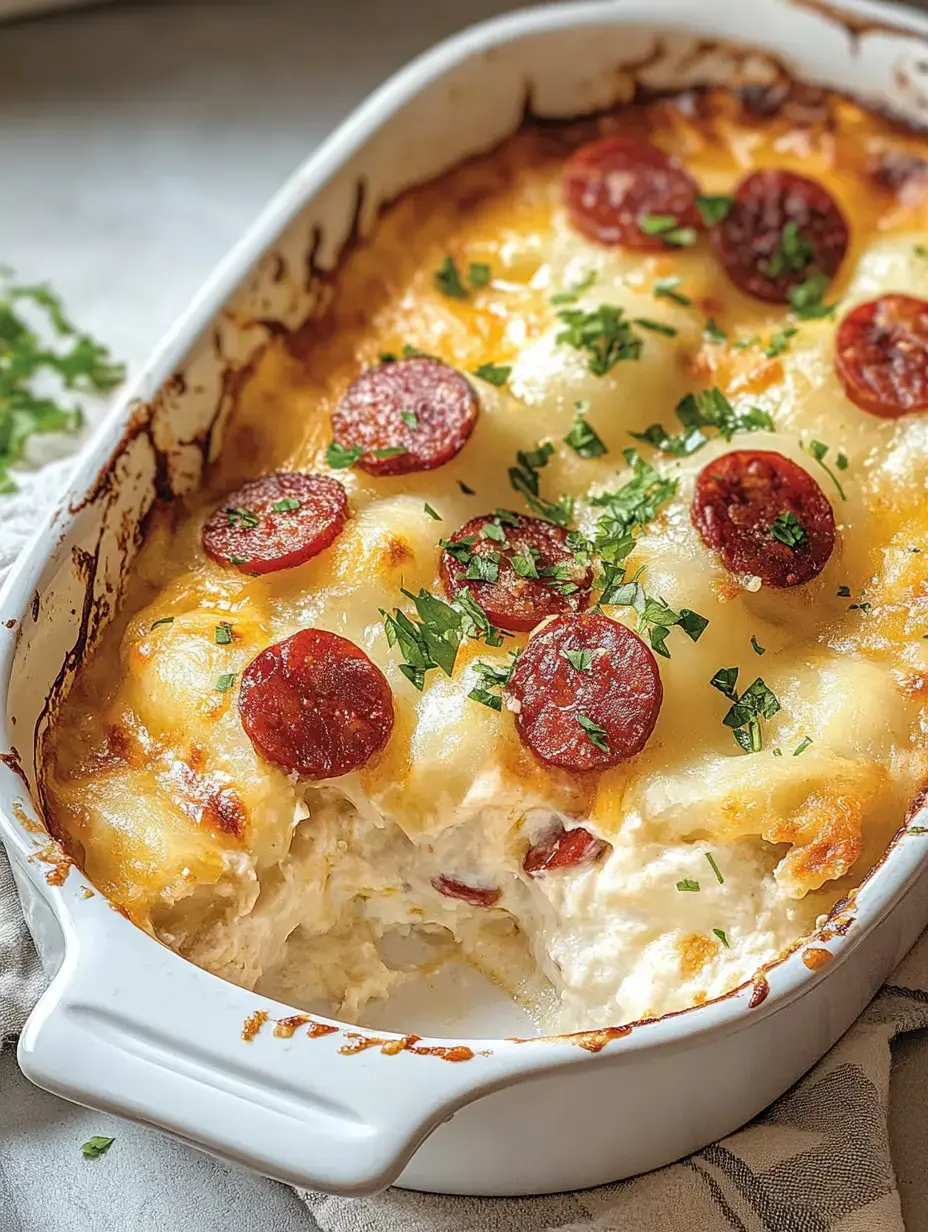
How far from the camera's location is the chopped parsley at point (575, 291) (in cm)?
319

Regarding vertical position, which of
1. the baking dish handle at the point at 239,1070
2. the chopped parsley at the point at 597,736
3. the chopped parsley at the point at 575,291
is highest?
the chopped parsley at the point at 575,291

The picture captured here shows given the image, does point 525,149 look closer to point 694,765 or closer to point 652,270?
A: point 652,270

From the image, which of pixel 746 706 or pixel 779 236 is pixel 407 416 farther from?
pixel 779 236

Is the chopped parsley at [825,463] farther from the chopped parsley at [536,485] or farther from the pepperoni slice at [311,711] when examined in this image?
the pepperoni slice at [311,711]

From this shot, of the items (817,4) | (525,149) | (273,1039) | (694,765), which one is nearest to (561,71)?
(525,149)

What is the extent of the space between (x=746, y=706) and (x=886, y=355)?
0.91 metres

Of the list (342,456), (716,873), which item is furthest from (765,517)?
(342,456)

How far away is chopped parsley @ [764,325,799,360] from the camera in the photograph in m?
3.11

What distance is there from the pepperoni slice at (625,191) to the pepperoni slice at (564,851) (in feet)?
4.71

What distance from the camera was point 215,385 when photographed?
3033 mm

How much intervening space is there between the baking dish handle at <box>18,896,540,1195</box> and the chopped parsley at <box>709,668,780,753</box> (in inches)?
27.3

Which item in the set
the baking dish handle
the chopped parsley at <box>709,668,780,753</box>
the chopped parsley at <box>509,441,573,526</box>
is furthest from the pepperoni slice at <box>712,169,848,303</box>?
the baking dish handle

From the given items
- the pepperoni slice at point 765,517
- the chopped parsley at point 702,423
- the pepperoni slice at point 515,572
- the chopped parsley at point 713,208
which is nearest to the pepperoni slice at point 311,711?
the pepperoni slice at point 515,572

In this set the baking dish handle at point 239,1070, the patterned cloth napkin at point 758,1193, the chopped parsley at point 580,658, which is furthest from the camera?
the chopped parsley at point 580,658
